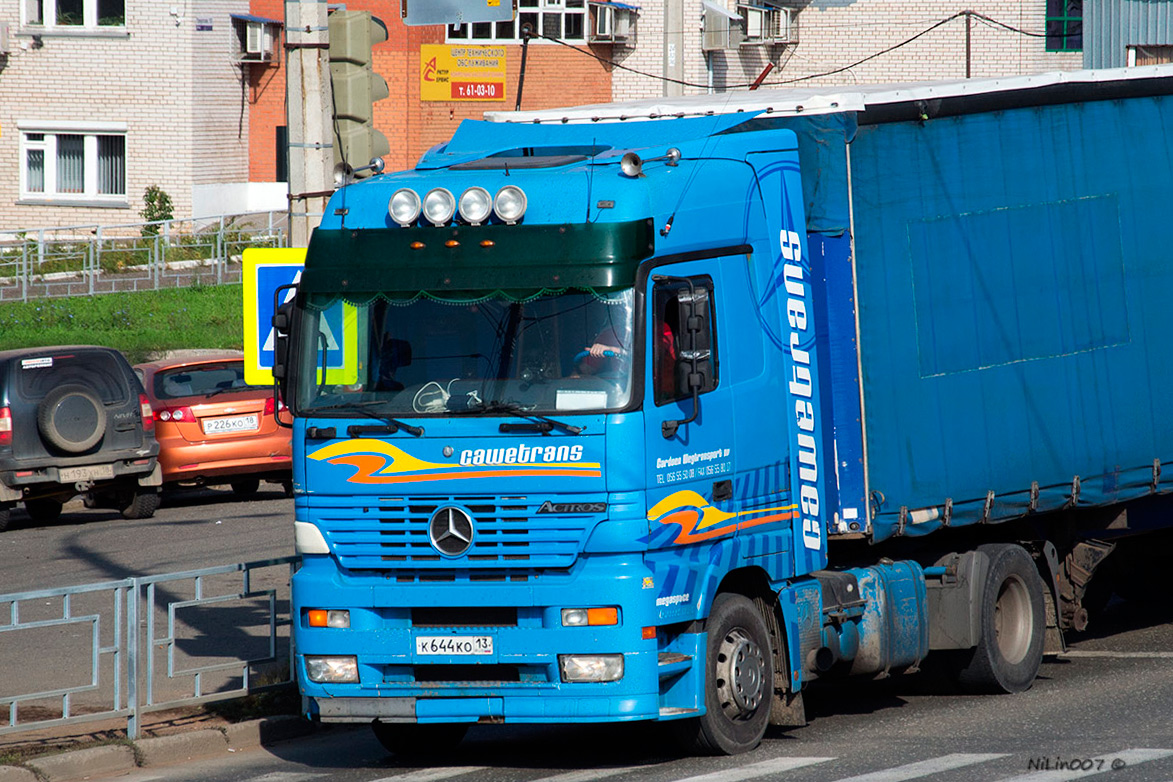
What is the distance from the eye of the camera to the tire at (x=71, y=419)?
17.7 metres

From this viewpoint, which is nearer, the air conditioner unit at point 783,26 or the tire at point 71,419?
the tire at point 71,419

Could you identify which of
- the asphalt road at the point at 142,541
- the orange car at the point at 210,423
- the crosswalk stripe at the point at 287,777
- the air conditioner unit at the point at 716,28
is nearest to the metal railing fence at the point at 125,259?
the asphalt road at the point at 142,541

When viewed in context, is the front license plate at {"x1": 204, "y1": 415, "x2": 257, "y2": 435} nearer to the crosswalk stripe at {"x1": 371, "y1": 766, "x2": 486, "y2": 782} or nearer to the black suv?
the black suv

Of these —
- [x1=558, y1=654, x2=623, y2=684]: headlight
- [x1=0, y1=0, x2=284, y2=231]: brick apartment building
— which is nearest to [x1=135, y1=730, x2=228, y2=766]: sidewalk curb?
[x1=558, y1=654, x2=623, y2=684]: headlight

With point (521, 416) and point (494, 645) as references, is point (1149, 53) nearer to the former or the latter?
point (521, 416)

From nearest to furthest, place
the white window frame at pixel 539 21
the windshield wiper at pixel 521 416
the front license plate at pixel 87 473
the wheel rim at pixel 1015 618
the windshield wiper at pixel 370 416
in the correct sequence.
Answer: the windshield wiper at pixel 521 416 < the windshield wiper at pixel 370 416 < the wheel rim at pixel 1015 618 < the front license plate at pixel 87 473 < the white window frame at pixel 539 21

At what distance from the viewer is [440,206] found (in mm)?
8648

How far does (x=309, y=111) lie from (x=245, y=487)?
11022 millimetres

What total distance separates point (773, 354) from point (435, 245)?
1950mm

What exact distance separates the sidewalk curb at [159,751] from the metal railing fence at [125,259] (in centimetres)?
2207

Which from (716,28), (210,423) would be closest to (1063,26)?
(716,28)

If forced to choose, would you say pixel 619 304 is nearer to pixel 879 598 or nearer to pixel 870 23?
pixel 879 598

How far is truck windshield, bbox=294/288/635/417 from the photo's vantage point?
325 inches

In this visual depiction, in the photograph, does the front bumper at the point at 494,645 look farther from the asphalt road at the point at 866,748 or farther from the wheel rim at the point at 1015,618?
the wheel rim at the point at 1015,618
